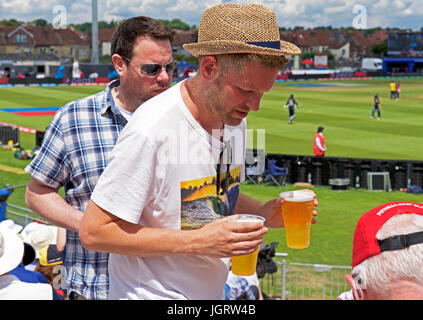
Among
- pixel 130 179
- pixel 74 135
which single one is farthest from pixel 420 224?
pixel 74 135

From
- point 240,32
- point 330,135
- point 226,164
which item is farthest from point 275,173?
point 240,32

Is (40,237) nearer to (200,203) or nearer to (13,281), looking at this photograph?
(13,281)

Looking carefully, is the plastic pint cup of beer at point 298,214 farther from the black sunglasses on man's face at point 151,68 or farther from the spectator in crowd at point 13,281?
the spectator in crowd at point 13,281

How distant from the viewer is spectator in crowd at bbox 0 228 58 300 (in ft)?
12.5

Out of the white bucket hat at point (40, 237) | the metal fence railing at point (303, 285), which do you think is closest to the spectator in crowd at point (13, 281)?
the white bucket hat at point (40, 237)

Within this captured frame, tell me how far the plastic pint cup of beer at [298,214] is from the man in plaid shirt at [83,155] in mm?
1004

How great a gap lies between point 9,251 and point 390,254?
2.65 m

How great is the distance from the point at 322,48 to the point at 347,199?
118 m

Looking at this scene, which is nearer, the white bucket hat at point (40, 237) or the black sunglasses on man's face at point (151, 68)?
the black sunglasses on man's face at point (151, 68)

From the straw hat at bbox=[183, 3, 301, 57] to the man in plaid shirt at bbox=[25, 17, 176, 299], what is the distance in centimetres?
114

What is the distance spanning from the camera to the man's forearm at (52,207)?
11.1 feet

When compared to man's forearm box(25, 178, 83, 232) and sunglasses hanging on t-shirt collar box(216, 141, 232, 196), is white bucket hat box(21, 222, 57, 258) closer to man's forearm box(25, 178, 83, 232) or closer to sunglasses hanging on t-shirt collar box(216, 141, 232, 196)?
man's forearm box(25, 178, 83, 232)
